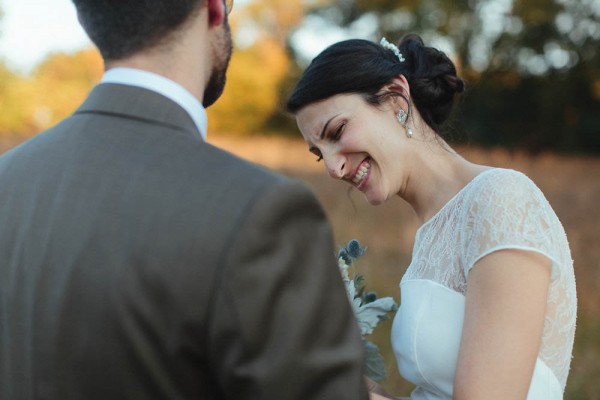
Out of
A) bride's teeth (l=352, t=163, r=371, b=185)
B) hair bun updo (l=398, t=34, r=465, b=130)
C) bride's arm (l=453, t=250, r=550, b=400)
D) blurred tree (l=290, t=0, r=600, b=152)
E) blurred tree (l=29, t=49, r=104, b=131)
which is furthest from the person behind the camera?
blurred tree (l=29, t=49, r=104, b=131)

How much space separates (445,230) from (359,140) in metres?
0.46

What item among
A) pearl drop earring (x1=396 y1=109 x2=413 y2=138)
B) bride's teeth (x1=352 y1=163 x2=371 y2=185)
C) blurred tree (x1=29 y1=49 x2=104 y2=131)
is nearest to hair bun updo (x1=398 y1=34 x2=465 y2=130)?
pearl drop earring (x1=396 y1=109 x2=413 y2=138)

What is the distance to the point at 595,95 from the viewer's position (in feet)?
77.6

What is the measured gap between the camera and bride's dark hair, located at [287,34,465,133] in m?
2.66

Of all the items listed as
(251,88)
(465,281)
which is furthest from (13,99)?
(465,281)

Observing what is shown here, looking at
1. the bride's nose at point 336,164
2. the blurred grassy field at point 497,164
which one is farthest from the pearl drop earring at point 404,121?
the blurred grassy field at point 497,164

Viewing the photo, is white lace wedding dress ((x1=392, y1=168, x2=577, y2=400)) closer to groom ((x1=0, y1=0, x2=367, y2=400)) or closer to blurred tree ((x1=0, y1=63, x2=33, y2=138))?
groom ((x1=0, y1=0, x2=367, y2=400))

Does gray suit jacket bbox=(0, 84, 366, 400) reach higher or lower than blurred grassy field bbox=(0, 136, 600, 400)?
lower

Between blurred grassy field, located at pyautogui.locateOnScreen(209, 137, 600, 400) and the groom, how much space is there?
4.61m

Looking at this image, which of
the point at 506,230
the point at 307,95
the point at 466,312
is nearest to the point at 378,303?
the point at 466,312

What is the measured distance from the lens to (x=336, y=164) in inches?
105

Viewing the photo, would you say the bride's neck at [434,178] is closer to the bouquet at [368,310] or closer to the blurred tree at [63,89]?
the bouquet at [368,310]

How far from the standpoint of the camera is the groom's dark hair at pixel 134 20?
137 centimetres

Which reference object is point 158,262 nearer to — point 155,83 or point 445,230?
point 155,83
